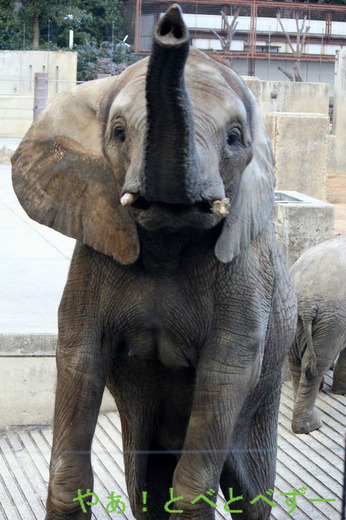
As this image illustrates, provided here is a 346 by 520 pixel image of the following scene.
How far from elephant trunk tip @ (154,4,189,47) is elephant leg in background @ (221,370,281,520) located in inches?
54.9

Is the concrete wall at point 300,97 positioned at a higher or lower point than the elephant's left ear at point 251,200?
lower

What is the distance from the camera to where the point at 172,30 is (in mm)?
1817

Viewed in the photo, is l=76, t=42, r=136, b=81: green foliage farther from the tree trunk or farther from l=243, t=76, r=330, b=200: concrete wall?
l=243, t=76, r=330, b=200: concrete wall

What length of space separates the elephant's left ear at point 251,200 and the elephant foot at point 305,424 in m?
2.25

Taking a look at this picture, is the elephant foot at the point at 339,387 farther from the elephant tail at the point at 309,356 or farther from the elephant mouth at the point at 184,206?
the elephant mouth at the point at 184,206

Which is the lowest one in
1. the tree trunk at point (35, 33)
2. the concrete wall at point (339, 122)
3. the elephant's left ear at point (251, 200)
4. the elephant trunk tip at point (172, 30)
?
the concrete wall at point (339, 122)

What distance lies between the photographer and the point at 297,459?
14.6 feet

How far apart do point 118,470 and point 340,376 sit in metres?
1.56

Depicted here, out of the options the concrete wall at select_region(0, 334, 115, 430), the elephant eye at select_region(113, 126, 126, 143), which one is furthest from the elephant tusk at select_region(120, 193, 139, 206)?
the concrete wall at select_region(0, 334, 115, 430)

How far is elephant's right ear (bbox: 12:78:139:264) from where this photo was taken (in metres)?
2.50

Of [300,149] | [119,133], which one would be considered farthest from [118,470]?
[300,149]

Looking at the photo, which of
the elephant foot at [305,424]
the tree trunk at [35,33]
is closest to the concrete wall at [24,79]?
the tree trunk at [35,33]

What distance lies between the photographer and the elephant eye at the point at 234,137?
7.88ft

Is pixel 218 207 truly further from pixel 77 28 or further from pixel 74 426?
pixel 77 28
